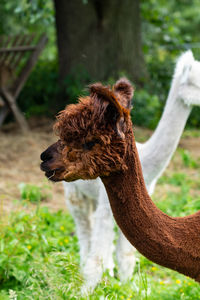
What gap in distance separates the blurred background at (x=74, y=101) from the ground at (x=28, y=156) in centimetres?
2

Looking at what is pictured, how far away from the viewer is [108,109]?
5.93ft

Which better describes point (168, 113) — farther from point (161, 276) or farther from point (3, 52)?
point (3, 52)

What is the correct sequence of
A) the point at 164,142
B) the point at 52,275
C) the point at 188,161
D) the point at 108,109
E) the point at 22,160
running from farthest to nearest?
the point at 188,161
the point at 22,160
the point at 164,142
the point at 52,275
the point at 108,109

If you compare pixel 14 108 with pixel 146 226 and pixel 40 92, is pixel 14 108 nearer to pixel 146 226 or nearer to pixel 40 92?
pixel 40 92

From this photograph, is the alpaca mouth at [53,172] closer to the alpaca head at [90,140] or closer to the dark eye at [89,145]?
the alpaca head at [90,140]

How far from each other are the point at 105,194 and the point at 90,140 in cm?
115

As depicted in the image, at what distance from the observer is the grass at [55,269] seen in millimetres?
2604

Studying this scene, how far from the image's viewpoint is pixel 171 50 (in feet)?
37.3

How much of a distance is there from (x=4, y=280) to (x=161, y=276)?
151cm

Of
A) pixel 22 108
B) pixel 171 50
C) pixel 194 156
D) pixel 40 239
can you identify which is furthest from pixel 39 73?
pixel 40 239

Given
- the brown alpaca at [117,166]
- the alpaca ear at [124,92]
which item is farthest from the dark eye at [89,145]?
the alpaca ear at [124,92]

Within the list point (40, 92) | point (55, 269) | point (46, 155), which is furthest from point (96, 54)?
point (46, 155)

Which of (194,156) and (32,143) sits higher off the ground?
(32,143)

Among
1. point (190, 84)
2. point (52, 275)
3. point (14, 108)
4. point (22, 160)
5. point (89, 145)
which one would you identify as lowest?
point (52, 275)
